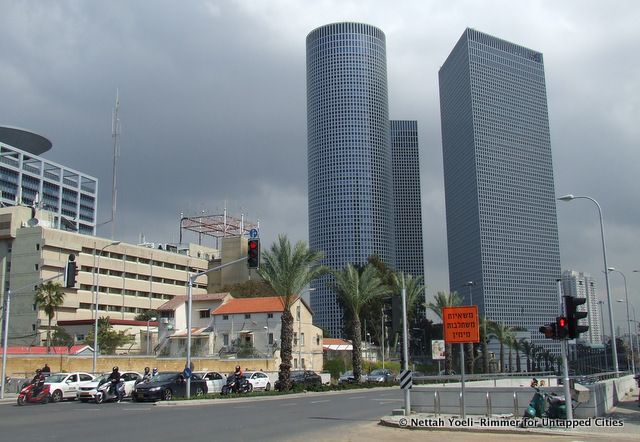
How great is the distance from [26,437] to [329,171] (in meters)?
163

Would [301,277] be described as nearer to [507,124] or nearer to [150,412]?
[150,412]

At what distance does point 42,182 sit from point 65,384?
120566 millimetres

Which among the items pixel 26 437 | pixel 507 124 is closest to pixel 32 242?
pixel 26 437

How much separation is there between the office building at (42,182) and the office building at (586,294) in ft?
304

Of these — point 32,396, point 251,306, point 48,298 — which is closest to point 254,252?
point 32,396

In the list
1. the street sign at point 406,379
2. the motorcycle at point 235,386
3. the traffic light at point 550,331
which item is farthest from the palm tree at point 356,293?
the traffic light at point 550,331

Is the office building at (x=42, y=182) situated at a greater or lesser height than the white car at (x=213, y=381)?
greater

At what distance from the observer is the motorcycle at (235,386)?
35.7 meters

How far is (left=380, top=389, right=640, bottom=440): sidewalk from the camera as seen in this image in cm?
1680

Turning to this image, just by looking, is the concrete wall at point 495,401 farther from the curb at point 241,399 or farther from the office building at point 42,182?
the office building at point 42,182

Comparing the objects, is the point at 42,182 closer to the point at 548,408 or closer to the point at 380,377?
the point at 380,377

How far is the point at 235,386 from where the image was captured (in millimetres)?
35781

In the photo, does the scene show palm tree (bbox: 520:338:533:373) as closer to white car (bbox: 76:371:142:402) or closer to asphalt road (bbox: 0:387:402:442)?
white car (bbox: 76:371:142:402)

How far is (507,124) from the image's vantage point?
158 m
